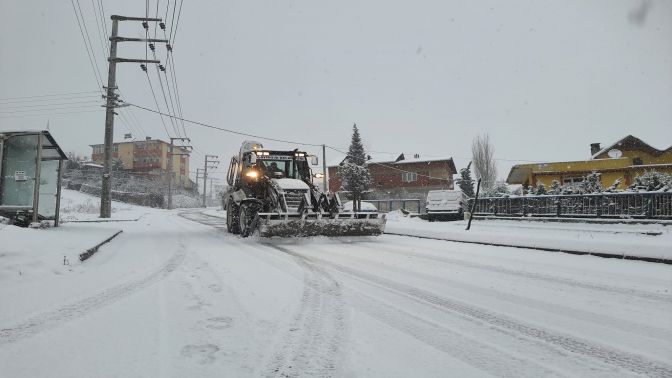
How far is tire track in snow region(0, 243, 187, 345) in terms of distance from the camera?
284 cm

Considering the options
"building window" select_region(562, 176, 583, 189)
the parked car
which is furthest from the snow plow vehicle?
"building window" select_region(562, 176, 583, 189)

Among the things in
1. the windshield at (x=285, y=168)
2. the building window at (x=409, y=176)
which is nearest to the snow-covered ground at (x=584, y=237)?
the windshield at (x=285, y=168)

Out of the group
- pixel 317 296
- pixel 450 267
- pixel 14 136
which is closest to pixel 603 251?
pixel 450 267

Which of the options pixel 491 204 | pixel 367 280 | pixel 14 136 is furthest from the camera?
pixel 491 204

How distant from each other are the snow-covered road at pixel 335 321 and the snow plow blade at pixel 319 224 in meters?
3.79

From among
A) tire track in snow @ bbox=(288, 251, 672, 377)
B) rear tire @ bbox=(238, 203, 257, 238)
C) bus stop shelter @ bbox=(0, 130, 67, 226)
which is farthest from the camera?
rear tire @ bbox=(238, 203, 257, 238)

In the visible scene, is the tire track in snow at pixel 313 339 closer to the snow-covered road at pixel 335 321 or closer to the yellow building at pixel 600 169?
the snow-covered road at pixel 335 321

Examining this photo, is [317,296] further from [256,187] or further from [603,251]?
[256,187]

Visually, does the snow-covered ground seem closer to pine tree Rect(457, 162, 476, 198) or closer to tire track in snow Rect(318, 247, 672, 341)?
tire track in snow Rect(318, 247, 672, 341)

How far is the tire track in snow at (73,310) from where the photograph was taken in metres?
2.84

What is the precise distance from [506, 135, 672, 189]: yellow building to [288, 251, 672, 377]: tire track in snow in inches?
→ 1026

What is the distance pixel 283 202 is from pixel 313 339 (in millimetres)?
7865

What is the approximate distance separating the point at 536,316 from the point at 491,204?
16.8m

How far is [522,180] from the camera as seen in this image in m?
35.9
